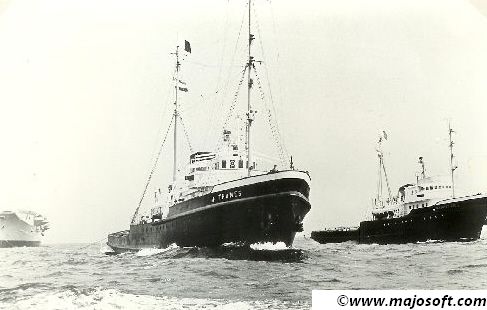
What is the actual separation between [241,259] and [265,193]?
194 cm

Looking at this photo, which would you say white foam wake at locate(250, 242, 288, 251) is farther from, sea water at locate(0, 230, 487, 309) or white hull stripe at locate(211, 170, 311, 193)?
white hull stripe at locate(211, 170, 311, 193)

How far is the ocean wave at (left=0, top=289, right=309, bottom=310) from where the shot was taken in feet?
29.1

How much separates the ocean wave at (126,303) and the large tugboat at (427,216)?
8099mm

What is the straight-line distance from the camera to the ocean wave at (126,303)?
29.1ft

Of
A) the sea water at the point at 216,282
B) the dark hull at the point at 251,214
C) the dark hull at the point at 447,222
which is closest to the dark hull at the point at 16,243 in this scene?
the dark hull at the point at 251,214

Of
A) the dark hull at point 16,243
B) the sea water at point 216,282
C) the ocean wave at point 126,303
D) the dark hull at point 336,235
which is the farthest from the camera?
the dark hull at point 16,243

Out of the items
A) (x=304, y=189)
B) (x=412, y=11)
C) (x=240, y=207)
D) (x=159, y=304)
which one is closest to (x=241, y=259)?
(x=240, y=207)

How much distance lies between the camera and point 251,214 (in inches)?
554

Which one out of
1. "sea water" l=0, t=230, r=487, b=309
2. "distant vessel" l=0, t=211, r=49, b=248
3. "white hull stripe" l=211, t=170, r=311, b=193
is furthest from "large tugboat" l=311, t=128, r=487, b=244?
"distant vessel" l=0, t=211, r=49, b=248

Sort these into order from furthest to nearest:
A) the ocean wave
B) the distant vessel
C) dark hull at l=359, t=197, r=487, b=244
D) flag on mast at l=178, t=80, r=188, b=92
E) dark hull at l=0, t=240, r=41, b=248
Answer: dark hull at l=0, t=240, r=41, b=248, the distant vessel, dark hull at l=359, t=197, r=487, b=244, flag on mast at l=178, t=80, r=188, b=92, the ocean wave

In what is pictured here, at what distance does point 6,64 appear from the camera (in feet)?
36.7

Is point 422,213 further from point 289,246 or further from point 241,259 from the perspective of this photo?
point 241,259

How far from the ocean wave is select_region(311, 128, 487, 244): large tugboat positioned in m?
8.10

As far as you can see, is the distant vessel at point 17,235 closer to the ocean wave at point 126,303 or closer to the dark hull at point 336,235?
the dark hull at point 336,235
